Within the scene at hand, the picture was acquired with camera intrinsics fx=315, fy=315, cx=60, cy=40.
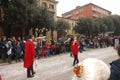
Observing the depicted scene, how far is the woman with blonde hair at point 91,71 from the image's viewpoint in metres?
Result: 2.20

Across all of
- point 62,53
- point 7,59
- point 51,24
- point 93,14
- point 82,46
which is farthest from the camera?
point 93,14

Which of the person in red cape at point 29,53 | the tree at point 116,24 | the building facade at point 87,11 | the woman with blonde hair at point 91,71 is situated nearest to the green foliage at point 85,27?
the tree at point 116,24

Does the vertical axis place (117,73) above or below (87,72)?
below

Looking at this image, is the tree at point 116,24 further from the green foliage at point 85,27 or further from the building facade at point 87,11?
the building facade at point 87,11

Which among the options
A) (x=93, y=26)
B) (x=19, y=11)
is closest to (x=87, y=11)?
(x=93, y=26)

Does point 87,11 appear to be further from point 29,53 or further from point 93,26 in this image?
point 29,53

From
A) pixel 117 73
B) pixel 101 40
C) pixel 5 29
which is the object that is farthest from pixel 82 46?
pixel 117 73

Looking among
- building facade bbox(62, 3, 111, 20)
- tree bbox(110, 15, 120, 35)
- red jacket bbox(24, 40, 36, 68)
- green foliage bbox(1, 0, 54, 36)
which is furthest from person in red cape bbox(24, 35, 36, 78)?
building facade bbox(62, 3, 111, 20)

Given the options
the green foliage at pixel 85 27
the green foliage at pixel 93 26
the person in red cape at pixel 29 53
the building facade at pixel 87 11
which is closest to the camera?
the person in red cape at pixel 29 53

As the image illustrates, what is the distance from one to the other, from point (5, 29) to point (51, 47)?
15777 millimetres

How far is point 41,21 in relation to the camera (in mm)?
40844

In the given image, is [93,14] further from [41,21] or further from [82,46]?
[82,46]

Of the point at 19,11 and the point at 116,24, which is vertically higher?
the point at 19,11

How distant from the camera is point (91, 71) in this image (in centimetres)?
220
